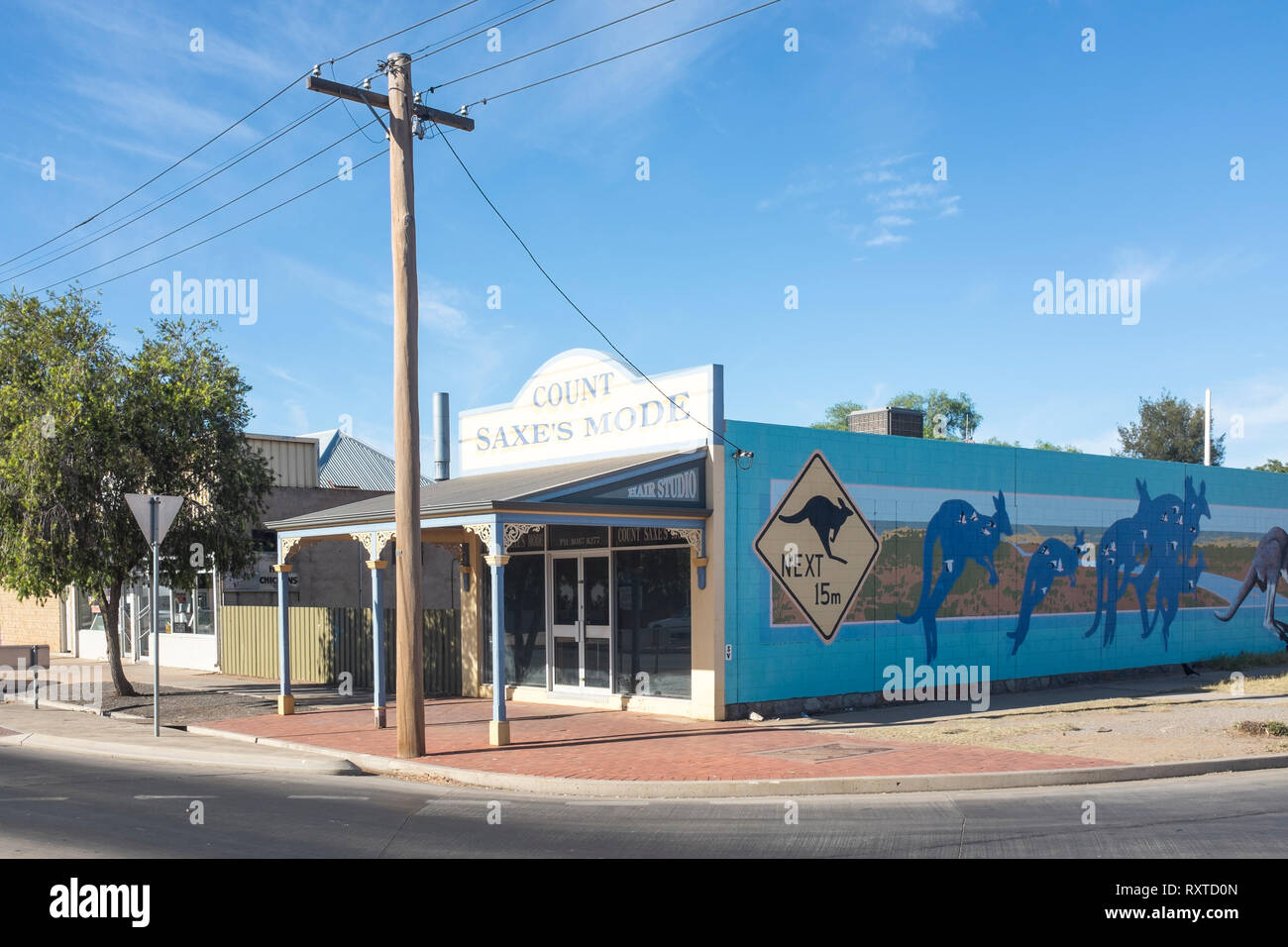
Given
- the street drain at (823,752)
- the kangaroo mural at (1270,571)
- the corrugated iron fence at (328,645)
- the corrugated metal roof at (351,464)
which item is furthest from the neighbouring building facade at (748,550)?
the corrugated metal roof at (351,464)

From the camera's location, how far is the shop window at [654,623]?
1669 centimetres

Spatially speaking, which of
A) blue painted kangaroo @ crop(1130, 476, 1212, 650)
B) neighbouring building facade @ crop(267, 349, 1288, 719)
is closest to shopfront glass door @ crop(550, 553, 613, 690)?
neighbouring building facade @ crop(267, 349, 1288, 719)

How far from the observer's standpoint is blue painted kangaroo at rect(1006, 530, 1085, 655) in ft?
67.6

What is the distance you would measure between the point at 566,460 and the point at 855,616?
18.4ft

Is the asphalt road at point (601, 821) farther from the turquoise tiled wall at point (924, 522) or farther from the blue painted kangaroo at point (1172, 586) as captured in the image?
the blue painted kangaroo at point (1172, 586)

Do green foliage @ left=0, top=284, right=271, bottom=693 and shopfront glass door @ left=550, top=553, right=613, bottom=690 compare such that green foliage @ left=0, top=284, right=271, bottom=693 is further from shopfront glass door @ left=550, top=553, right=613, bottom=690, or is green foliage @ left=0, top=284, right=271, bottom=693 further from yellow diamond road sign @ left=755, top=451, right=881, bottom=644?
yellow diamond road sign @ left=755, top=451, right=881, bottom=644

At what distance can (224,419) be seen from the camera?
19.8 m

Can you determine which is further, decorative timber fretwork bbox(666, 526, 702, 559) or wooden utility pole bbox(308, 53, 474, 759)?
decorative timber fretwork bbox(666, 526, 702, 559)

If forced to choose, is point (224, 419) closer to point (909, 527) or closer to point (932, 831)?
point (909, 527)

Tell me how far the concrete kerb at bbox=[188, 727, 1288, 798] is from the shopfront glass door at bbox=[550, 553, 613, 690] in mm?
5887

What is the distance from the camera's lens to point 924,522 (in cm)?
1884

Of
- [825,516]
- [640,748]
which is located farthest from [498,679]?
[825,516]

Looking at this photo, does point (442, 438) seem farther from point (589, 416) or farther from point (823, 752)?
point (823, 752)
